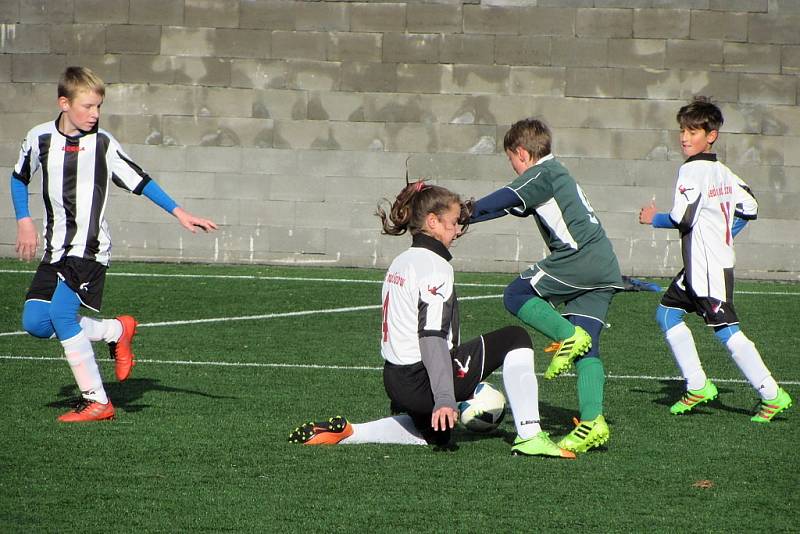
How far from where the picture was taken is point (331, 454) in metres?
5.32

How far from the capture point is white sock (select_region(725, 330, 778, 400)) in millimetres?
6426

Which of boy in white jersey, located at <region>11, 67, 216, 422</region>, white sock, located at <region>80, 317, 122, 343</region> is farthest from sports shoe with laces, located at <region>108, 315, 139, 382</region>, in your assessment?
boy in white jersey, located at <region>11, 67, 216, 422</region>

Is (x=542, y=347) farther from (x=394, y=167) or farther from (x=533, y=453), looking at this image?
(x=394, y=167)

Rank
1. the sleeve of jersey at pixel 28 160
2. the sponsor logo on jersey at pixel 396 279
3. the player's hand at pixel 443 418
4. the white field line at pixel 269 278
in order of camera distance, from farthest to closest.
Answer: the white field line at pixel 269 278 < the sleeve of jersey at pixel 28 160 < the sponsor logo on jersey at pixel 396 279 < the player's hand at pixel 443 418

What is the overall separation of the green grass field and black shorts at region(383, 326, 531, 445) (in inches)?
9.1

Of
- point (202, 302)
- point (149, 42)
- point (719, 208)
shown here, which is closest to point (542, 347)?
point (719, 208)

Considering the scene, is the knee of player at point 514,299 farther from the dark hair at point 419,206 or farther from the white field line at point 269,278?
the white field line at point 269,278

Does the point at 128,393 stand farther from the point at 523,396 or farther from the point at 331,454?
the point at 523,396

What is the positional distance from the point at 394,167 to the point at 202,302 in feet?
12.6

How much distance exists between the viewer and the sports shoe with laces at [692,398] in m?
6.63

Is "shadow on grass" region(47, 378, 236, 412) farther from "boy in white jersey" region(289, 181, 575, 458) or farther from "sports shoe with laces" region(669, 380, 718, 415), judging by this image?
"sports shoe with laces" region(669, 380, 718, 415)

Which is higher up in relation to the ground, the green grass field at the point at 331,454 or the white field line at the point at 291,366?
the white field line at the point at 291,366

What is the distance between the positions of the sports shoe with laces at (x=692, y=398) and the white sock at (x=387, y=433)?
1.76 metres

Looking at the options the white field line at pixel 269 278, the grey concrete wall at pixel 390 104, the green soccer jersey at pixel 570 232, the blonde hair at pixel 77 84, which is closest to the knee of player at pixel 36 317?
the blonde hair at pixel 77 84
